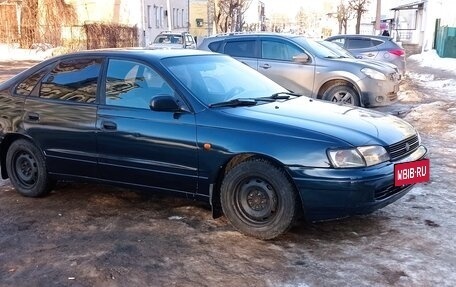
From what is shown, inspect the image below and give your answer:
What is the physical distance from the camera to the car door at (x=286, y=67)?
10.2 m

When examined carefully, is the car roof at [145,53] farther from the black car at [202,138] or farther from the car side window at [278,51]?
the car side window at [278,51]

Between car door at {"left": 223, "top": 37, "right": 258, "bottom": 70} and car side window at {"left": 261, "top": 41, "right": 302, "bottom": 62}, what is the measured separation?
0.66 ft

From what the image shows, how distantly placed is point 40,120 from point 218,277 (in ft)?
8.97

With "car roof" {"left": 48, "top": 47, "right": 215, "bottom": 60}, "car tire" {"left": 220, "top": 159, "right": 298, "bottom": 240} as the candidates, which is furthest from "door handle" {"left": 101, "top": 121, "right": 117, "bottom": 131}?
"car tire" {"left": 220, "top": 159, "right": 298, "bottom": 240}

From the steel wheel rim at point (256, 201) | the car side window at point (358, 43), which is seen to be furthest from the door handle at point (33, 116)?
the car side window at point (358, 43)

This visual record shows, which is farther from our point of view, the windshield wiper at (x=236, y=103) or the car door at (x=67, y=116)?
the car door at (x=67, y=116)

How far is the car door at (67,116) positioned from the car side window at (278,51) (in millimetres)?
5648

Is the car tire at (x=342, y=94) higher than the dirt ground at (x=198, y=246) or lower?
higher

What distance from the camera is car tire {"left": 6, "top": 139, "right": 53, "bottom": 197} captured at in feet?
18.2

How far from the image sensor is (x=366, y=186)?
411 cm

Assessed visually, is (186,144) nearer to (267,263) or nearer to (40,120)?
(267,263)

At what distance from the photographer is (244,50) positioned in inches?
424

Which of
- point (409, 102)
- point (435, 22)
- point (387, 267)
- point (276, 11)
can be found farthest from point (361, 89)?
point (276, 11)

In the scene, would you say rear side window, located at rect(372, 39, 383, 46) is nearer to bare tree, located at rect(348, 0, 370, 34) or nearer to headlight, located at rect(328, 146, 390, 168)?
headlight, located at rect(328, 146, 390, 168)
